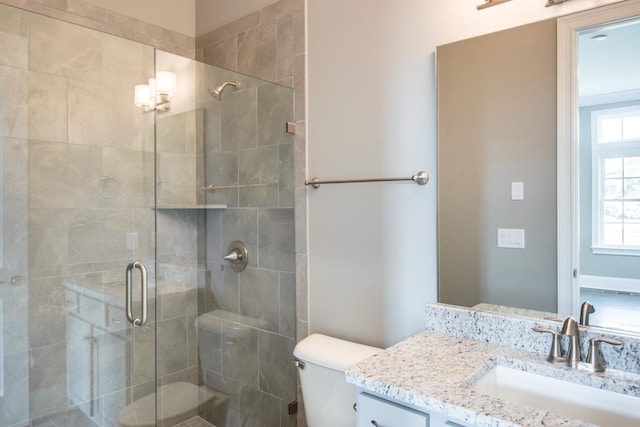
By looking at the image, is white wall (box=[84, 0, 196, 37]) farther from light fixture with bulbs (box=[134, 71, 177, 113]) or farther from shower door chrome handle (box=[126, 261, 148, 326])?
shower door chrome handle (box=[126, 261, 148, 326])

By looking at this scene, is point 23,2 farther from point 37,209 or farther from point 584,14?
point 584,14

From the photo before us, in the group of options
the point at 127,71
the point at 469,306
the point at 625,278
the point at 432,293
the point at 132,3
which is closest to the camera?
the point at 625,278

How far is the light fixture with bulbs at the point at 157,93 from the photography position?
75.5 inches

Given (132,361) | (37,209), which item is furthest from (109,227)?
(132,361)

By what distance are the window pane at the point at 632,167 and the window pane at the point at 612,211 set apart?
92 mm

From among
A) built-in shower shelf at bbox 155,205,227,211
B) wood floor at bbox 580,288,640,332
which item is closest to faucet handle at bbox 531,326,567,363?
wood floor at bbox 580,288,640,332

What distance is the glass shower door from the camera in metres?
1.74

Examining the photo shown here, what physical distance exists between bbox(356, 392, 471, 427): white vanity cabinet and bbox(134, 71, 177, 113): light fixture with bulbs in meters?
1.60

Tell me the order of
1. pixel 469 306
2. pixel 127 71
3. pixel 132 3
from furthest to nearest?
pixel 132 3 < pixel 127 71 < pixel 469 306

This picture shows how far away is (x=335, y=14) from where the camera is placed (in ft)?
6.38

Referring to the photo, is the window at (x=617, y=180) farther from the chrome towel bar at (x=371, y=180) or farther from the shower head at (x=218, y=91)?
the shower head at (x=218, y=91)

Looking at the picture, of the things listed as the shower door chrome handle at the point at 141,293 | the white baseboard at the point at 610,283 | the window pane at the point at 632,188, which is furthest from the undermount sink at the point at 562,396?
the shower door chrome handle at the point at 141,293

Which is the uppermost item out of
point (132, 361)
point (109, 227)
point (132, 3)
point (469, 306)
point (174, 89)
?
point (132, 3)

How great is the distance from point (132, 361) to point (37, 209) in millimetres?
868
